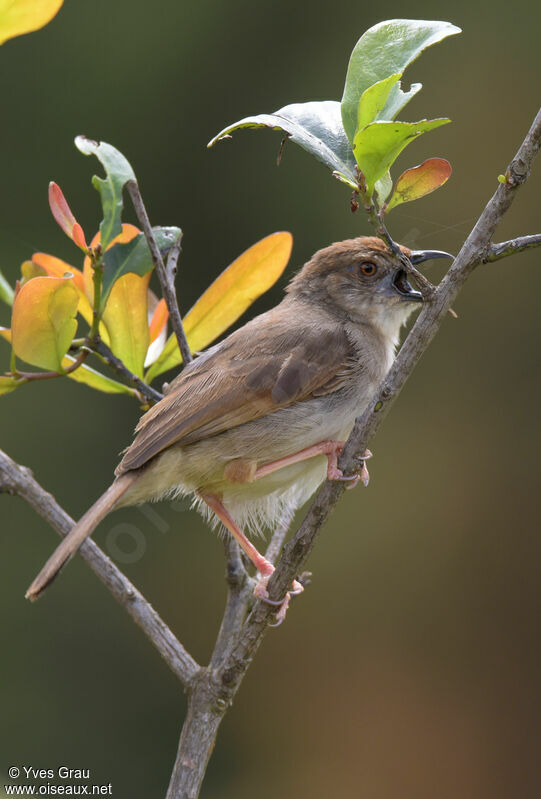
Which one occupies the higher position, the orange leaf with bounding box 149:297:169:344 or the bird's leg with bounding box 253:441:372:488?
the orange leaf with bounding box 149:297:169:344

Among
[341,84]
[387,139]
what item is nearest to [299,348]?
[387,139]

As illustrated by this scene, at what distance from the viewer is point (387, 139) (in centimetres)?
225

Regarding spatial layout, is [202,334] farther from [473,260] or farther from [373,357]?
[473,260]

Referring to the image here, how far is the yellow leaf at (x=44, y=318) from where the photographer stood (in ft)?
9.00

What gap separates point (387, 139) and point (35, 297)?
1.08m

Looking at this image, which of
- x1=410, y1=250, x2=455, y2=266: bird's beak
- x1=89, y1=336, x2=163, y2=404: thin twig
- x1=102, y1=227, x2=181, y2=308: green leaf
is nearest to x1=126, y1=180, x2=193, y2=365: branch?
x1=102, y1=227, x2=181, y2=308: green leaf

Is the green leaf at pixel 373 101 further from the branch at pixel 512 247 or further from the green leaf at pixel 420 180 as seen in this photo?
the branch at pixel 512 247

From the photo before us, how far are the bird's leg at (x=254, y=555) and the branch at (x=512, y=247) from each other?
3.77 ft

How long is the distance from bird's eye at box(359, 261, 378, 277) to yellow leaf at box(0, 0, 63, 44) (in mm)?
→ 1682

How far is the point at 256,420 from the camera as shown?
11.5ft

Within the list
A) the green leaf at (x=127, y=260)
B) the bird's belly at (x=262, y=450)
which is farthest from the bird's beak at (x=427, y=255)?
the green leaf at (x=127, y=260)

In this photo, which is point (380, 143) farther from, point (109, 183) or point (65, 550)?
point (65, 550)

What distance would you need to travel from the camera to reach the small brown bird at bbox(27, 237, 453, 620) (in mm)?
3443

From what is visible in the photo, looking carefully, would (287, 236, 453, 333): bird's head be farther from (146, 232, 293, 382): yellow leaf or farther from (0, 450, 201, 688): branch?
(0, 450, 201, 688): branch
